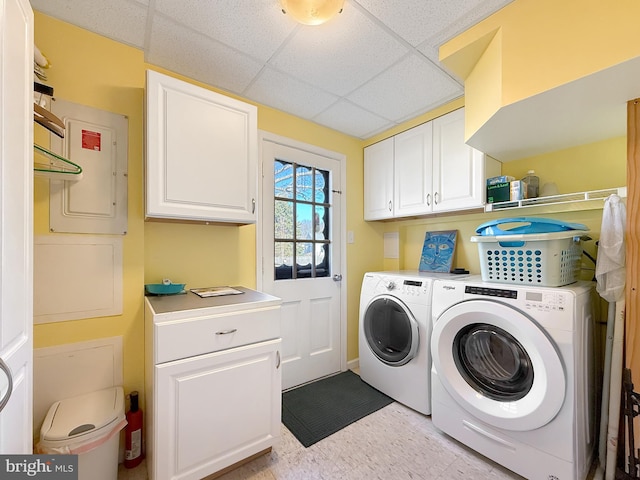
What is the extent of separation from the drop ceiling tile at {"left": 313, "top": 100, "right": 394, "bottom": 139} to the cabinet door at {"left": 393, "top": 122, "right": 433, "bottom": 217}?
231 mm

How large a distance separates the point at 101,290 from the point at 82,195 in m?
0.49

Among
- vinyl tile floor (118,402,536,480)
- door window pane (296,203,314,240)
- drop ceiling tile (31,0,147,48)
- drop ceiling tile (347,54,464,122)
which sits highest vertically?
drop ceiling tile (31,0,147,48)

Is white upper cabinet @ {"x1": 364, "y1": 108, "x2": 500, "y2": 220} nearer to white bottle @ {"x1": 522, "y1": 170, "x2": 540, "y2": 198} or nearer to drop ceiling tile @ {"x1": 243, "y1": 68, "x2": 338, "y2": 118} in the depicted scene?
white bottle @ {"x1": 522, "y1": 170, "x2": 540, "y2": 198}

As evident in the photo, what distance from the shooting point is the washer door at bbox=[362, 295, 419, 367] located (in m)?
1.91

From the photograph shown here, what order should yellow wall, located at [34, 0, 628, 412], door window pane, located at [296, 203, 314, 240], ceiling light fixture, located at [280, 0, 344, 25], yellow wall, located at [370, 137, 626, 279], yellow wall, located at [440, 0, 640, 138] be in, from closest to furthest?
yellow wall, located at [440, 0, 640, 138] < ceiling light fixture, located at [280, 0, 344, 25] < yellow wall, located at [34, 0, 628, 412] < yellow wall, located at [370, 137, 626, 279] < door window pane, located at [296, 203, 314, 240]

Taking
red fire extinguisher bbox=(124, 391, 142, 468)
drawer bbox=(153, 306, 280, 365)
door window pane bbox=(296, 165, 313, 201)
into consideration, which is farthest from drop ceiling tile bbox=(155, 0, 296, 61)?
red fire extinguisher bbox=(124, 391, 142, 468)

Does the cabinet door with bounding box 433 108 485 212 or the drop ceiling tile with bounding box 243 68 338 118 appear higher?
the drop ceiling tile with bounding box 243 68 338 118

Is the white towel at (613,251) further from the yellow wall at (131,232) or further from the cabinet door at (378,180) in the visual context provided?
the yellow wall at (131,232)

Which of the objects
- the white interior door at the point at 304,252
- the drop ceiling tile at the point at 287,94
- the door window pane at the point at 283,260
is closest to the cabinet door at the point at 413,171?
the white interior door at the point at 304,252

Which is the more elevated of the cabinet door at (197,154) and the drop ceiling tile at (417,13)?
the drop ceiling tile at (417,13)

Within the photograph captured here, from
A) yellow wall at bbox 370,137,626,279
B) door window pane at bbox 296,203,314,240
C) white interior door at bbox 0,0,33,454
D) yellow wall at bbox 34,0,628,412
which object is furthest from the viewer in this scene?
door window pane at bbox 296,203,314,240

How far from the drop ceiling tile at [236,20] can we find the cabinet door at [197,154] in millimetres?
281

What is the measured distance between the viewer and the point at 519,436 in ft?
4.42

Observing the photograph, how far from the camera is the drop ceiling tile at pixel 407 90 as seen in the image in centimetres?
166
